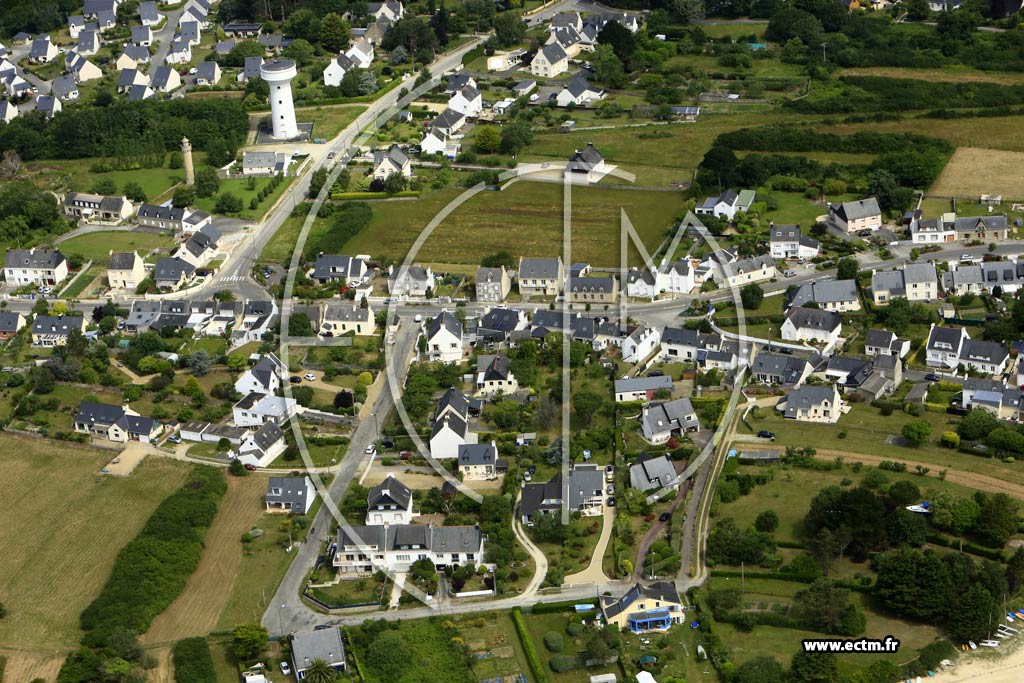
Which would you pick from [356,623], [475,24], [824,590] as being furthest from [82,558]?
[475,24]

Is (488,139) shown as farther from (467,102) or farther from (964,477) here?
(964,477)

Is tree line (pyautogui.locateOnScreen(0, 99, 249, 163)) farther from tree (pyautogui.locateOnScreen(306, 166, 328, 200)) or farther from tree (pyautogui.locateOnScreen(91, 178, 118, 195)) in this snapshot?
tree (pyautogui.locateOnScreen(306, 166, 328, 200))

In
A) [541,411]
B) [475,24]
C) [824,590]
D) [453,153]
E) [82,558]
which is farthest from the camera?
[475,24]

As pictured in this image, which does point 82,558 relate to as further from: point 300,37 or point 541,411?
point 300,37

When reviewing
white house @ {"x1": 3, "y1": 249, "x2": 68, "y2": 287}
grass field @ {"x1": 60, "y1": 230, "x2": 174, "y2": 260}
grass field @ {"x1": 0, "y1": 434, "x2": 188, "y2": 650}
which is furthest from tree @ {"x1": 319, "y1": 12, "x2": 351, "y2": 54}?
grass field @ {"x1": 0, "y1": 434, "x2": 188, "y2": 650}

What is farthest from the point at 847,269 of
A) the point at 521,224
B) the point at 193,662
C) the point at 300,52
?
the point at 300,52

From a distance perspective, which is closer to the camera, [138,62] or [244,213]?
[244,213]

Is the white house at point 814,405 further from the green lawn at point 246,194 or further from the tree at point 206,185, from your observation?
the tree at point 206,185
